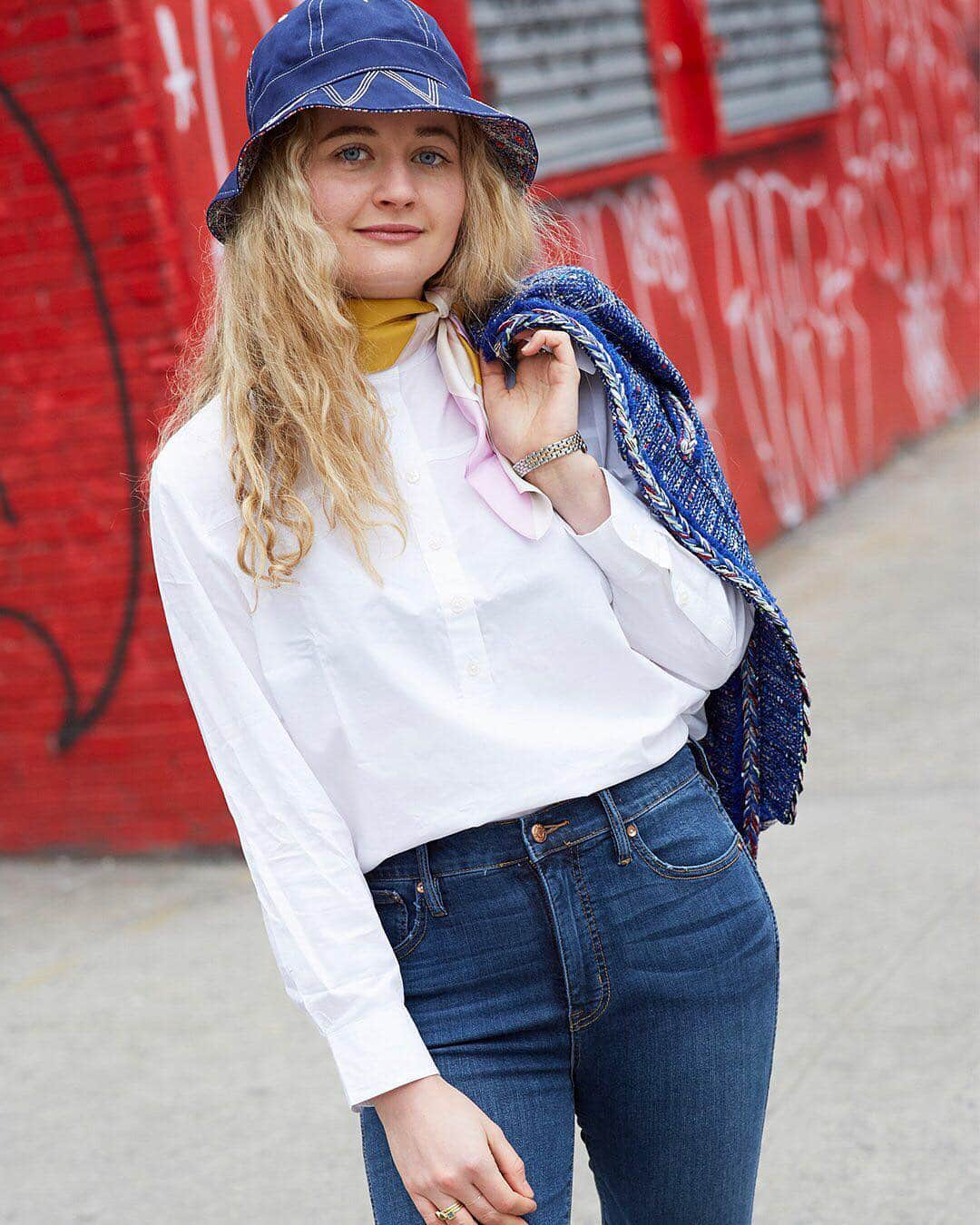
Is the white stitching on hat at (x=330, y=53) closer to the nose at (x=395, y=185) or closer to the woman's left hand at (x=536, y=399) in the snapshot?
the nose at (x=395, y=185)

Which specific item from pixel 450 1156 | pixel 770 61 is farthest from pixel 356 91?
pixel 770 61

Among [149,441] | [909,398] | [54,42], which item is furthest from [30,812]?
[909,398]

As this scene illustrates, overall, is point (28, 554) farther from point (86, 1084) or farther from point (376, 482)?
point (376, 482)

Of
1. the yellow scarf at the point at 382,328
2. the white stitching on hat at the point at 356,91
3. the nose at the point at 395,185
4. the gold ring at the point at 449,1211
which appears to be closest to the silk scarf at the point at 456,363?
the yellow scarf at the point at 382,328

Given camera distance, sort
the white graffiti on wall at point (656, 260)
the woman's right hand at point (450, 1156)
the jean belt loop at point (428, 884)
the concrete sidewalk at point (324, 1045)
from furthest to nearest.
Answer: the white graffiti on wall at point (656, 260) → the concrete sidewalk at point (324, 1045) → the jean belt loop at point (428, 884) → the woman's right hand at point (450, 1156)

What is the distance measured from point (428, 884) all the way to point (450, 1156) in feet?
0.91

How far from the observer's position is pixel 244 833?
167 centimetres

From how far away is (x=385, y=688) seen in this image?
1.68 meters

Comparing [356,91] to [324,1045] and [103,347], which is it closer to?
[324,1045]

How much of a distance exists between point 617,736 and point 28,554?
3549 millimetres

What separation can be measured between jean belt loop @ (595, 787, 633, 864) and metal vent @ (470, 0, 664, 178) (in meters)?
4.75

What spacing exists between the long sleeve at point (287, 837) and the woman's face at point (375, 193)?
0.34 metres

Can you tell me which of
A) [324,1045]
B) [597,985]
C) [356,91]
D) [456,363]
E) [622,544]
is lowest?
[324,1045]

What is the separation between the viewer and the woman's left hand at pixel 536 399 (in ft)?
5.83
